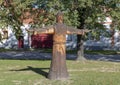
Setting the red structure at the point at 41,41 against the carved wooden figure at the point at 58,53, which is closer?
the carved wooden figure at the point at 58,53

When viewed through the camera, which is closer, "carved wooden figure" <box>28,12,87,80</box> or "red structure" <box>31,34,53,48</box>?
"carved wooden figure" <box>28,12,87,80</box>

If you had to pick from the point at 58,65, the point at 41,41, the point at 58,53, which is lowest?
the point at 41,41

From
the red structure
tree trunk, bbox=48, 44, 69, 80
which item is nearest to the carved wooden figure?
tree trunk, bbox=48, 44, 69, 80

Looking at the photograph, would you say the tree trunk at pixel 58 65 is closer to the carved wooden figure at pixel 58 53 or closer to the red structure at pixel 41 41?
the carved wooden figure at pixel 58 53

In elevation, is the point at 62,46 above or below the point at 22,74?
above

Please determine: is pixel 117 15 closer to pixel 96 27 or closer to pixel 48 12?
pixel 96 27

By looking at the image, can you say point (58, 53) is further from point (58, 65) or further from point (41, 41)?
point (41, 41)

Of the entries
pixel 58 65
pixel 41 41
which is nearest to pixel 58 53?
pixel 58 65

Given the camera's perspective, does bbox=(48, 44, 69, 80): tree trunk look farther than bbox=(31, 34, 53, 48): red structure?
No

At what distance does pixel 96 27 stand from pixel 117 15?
1.75m

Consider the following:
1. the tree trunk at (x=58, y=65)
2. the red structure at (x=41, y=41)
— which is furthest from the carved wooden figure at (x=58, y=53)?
the red structure at (x=41, y=41)

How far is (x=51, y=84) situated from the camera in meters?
13.9

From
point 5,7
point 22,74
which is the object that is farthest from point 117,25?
point 22,74

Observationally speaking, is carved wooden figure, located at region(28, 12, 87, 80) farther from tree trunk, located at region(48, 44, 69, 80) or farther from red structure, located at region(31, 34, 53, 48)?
red structure, located at region(31, 34, 53, 48)
